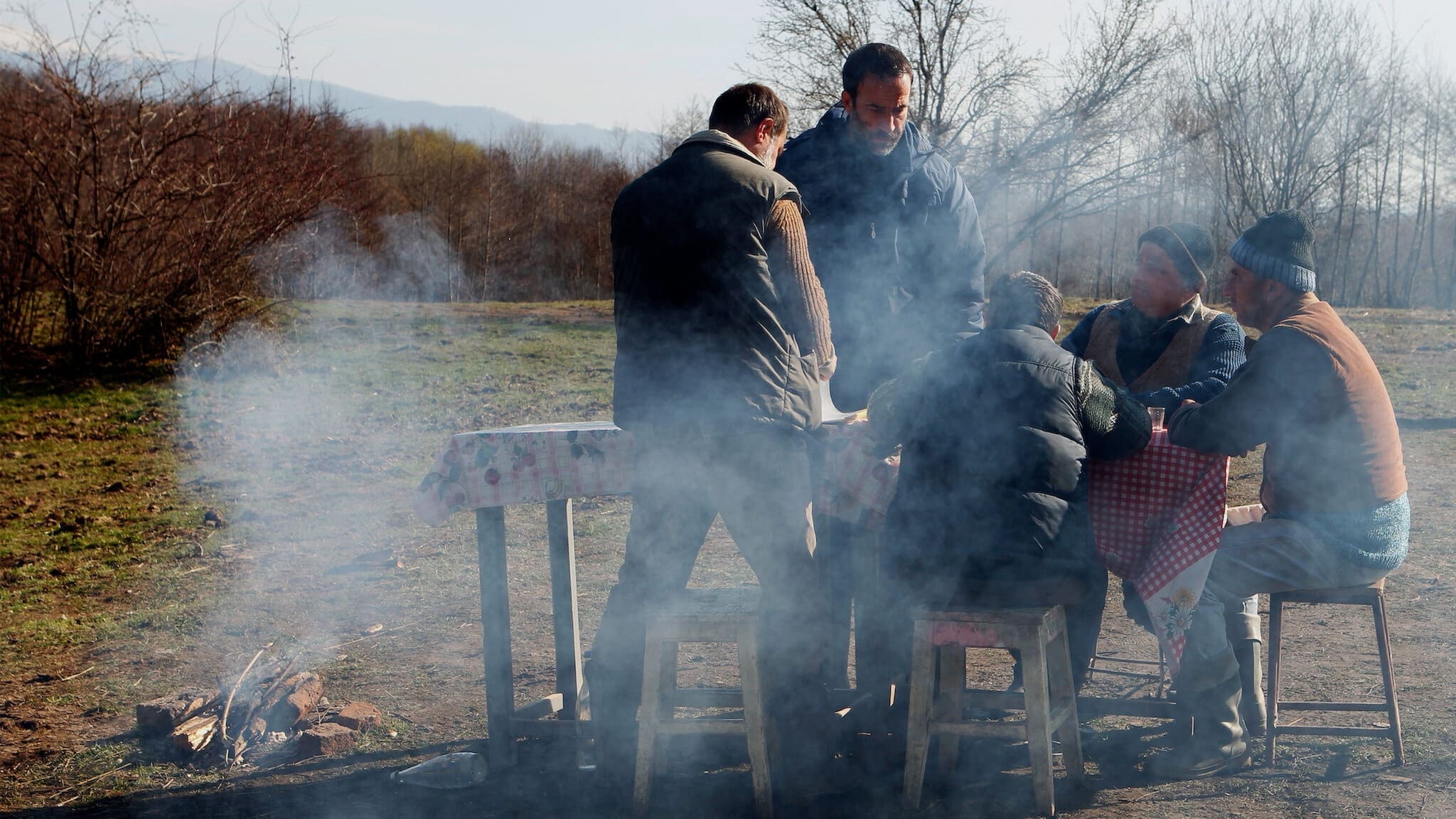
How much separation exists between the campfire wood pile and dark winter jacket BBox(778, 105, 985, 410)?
195 cm

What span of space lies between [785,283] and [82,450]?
7775mm

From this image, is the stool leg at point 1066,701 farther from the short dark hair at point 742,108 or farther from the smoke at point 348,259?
the smoke at point 348,259

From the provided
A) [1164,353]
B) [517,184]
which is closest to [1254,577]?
[1164,353]

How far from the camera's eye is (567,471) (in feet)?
10.1

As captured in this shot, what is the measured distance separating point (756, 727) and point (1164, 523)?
123 centimetres

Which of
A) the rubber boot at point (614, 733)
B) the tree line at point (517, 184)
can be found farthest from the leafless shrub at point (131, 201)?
the rubber boot at point (614, 733)

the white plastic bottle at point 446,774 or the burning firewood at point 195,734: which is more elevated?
the burning firewood at point 195,734

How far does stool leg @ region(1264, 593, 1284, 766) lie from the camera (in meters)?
2.99

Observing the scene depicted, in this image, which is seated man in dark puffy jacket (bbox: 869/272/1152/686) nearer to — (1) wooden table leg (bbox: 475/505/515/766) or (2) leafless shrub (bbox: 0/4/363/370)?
(1) wooden table leg (bbox: 475/505/515/766)


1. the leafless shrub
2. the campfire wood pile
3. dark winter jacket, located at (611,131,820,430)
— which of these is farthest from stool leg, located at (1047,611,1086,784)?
the leafless shrub

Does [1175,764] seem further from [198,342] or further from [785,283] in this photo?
[198,342]

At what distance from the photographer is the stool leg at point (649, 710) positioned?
275cm

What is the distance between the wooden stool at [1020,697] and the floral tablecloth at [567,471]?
16.5 inches

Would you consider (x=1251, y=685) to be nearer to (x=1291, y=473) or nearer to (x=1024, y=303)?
(x=1291, y=473)
